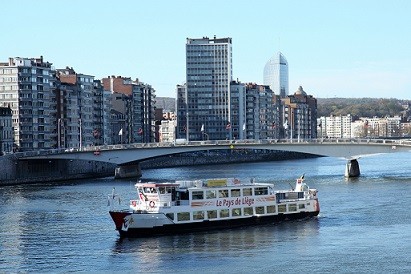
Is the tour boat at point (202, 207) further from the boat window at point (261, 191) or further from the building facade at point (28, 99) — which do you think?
the building facade at point (28, 99)

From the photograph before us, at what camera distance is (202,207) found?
215 feet

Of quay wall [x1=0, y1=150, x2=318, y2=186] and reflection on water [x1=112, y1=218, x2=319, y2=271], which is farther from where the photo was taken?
quay wall [x1=0, y1=150, x2=318, y2=186]

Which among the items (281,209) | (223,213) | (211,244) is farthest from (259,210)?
(211,244)

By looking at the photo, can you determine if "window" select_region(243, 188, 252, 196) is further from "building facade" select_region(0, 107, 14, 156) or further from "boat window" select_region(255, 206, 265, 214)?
"building facade" select_region(0, 107, 14, 156)

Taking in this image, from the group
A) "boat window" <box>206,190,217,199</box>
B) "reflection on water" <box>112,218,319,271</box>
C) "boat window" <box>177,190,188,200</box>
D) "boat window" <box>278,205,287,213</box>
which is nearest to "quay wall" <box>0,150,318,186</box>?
"boat window" <box>278,205,287,213</box>

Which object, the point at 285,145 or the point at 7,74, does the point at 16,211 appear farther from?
the point at 7,74

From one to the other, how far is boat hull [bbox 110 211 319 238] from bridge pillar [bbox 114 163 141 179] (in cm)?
5479

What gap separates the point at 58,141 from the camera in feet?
523

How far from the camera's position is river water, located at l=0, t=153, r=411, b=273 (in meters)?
51.6

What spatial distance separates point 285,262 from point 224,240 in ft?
29.5

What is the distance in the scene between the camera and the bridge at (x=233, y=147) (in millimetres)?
113062

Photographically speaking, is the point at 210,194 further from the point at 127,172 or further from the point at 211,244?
the point at 127,172

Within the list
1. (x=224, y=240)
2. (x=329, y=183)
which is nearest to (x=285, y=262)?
(x=224, y=240)

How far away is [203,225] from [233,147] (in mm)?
52823
